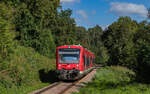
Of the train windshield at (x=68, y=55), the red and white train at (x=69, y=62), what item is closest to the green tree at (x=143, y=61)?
the red and white train at (x=69, y=62)

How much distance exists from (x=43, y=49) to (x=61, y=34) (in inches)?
743

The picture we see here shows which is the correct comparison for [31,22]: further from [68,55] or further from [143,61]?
[143,61]

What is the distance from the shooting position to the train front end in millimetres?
20264

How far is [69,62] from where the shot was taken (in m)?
20.5

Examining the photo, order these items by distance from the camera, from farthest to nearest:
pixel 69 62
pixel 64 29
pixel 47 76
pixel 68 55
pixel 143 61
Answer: pixel 64 29
pixel 47 76
pixel 68 55
pixel 69 62
pixel 143 61

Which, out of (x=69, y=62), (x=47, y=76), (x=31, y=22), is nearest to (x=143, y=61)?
(x=69, y=62)

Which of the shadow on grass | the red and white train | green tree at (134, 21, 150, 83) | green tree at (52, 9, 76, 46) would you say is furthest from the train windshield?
green tree at (52, 9, 76, 46)

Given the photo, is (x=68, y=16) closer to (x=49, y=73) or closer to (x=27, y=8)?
(x=27, y=8)

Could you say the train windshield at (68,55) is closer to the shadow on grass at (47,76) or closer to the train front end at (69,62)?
the train front end at (69,62)

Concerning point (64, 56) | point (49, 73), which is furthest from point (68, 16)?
point (64, 56)

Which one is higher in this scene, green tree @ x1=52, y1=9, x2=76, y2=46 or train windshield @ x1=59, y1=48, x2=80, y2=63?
green tree @ x1=52, y1=9, x2=76, y2=46

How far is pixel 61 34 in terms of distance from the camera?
55906 millimetres

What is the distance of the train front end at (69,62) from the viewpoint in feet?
66.5

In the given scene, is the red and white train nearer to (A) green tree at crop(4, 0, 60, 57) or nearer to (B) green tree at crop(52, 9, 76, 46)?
(A) green tree at crop(4, 0, 60, 57)
